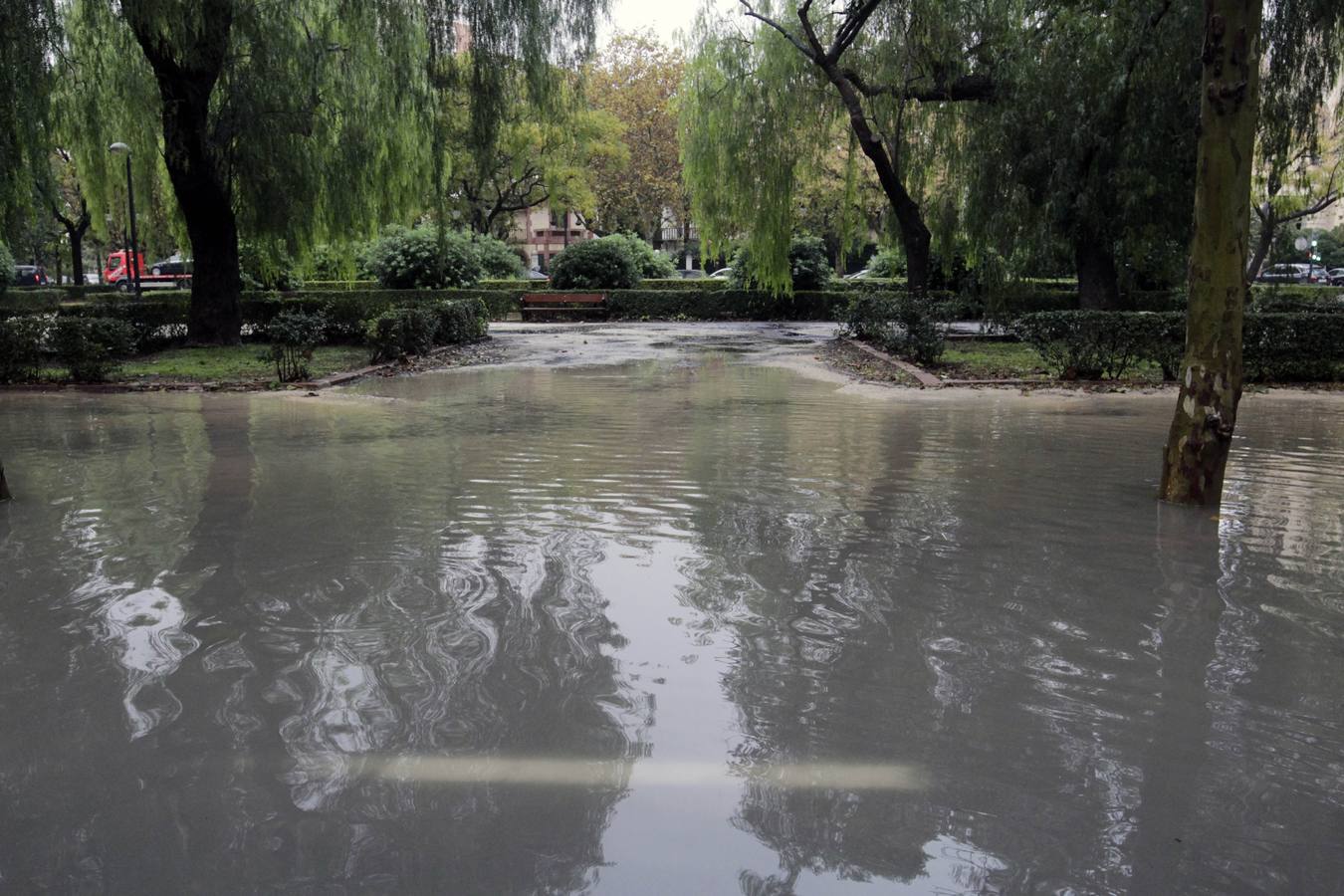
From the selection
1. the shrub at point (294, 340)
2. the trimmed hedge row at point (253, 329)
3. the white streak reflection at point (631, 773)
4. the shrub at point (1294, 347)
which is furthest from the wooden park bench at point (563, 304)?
the white streak reflection at point (631, 773)

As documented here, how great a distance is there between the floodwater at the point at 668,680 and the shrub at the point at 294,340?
19.6 feet

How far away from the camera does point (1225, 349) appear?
7.00 metres

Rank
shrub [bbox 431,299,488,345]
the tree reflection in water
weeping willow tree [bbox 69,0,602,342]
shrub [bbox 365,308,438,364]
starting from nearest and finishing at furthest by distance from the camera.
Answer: the tree reflection in water → weeping willow tree [bbox 69,0,602,342] → shrub [bbox 365,308,438,364] → shrub [bbox 431,299,488,345]

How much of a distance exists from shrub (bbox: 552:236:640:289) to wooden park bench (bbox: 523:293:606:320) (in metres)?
1.10

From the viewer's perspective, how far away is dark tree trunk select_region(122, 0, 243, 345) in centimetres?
1598

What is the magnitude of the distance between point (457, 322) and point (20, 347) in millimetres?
8106

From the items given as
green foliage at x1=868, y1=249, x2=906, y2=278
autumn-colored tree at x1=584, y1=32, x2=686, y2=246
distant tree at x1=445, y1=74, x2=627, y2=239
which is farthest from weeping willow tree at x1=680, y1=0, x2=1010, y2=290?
autumn-colored tree at x1=584, y1=32, x2=686, y2=246

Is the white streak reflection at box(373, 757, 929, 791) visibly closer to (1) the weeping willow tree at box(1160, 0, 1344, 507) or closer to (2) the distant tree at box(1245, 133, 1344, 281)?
(1) the weeping willow tree at box(1160, 0, 1344, 507)

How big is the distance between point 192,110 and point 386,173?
417 centimetres

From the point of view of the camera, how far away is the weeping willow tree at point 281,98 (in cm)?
1362

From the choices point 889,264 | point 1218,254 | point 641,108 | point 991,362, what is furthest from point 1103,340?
point 641,108

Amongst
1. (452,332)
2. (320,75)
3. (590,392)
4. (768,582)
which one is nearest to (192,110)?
(320,75)

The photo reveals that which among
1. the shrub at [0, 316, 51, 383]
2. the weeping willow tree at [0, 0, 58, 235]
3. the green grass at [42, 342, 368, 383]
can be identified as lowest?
the green grass at [42, 342, 368, 383]

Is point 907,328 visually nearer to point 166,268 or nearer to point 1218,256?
point 1218,256
